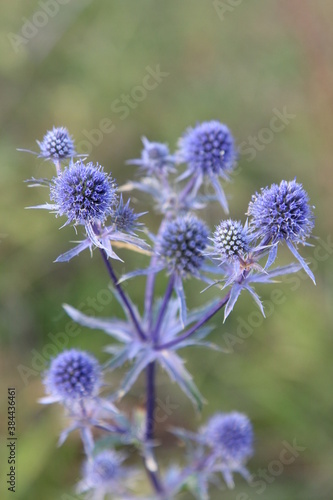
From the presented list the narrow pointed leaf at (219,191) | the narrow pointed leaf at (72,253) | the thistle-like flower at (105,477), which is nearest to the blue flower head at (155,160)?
the narrow pointed leaf at (219,191)

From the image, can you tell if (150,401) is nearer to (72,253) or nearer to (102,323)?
(102,323)

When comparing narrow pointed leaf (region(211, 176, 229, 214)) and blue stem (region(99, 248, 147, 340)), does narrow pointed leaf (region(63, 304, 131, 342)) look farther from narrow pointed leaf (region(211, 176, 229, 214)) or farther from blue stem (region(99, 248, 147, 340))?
narrow pointed leaf (region(211, 176, 229, 214))

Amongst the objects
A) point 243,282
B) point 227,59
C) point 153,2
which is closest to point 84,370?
point 243,282

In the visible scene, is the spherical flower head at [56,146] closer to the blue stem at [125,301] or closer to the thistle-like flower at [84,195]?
the thistle-like flower at [84,195]

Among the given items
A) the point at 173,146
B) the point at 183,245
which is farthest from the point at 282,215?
the point at 173,146

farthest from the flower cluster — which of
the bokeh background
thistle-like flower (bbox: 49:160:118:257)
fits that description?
the bokeh background

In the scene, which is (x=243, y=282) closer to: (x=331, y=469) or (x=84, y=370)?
(x=84, y=370)
